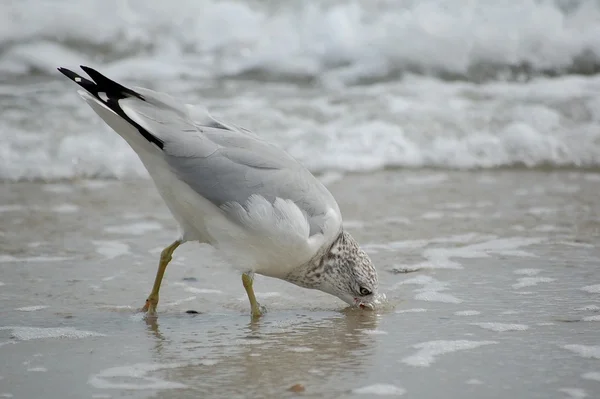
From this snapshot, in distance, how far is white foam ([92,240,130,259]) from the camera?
5.00 metres

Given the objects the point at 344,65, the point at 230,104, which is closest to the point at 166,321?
the point at 230,104

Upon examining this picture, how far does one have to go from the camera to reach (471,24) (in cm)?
1054

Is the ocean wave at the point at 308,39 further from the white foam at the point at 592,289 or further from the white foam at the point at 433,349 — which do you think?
the white foam at the point at 433,349

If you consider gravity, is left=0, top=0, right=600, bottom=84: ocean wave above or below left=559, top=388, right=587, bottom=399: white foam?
above

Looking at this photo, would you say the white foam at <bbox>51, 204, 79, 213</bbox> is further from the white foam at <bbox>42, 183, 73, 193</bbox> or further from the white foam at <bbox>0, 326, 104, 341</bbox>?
the white foam at <bbox>0, 326, 104, 341</bbox>

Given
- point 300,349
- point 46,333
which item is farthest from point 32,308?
point 300,349

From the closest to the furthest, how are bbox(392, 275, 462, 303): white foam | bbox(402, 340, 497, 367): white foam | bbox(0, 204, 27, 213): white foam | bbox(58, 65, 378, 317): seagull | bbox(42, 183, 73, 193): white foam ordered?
bbox(402, 340, 497, 367): white foam → bbox(58, 65, 378, 317): seagull → bbox(392, 275, 462, 303): white foam → bbox(0, 204, 27, 213): white foam → bbox(42, 183, 73, 193): white foam

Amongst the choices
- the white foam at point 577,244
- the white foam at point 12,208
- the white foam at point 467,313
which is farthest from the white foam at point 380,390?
the white foam at point 12,208

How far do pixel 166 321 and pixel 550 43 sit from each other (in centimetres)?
757

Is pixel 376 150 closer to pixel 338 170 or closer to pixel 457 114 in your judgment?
pixel 338 170

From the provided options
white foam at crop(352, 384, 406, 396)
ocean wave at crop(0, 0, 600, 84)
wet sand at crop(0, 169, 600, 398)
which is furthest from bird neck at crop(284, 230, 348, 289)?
ocean wave at crop(0, 0, 600, 84)

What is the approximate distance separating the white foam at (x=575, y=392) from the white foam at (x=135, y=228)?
9.97ft

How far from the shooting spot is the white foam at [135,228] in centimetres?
547

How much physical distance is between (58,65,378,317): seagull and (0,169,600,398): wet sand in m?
0.28
